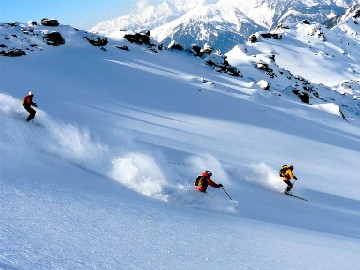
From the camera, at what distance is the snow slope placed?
336 inches

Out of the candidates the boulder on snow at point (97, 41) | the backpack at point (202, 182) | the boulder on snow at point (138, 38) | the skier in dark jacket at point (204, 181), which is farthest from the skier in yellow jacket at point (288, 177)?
the boulder on snow at point (138, 38)

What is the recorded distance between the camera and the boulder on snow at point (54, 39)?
4756 centimetres

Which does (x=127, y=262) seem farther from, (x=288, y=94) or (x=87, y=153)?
(x=288, y=94)

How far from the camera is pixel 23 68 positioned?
35.3 metres

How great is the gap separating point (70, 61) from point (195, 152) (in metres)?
25.5

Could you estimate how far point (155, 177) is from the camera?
16391 millimetres

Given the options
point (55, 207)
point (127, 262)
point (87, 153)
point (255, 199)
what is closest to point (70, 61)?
point (87, 153)

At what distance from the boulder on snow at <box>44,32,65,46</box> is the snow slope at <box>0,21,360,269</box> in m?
3.18

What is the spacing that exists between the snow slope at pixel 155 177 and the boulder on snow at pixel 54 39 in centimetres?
318

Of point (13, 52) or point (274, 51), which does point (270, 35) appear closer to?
point (274, 51)

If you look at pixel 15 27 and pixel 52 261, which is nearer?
pixel 52 261

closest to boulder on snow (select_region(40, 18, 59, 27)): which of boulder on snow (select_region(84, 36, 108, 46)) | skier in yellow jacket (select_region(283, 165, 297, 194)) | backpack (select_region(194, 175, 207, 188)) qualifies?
boulder on snow (select_region(84, 36, 108, 46))

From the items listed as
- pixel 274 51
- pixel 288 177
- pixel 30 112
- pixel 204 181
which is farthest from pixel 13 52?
pixel 274 51

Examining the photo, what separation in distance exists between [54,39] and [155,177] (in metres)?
37.2
